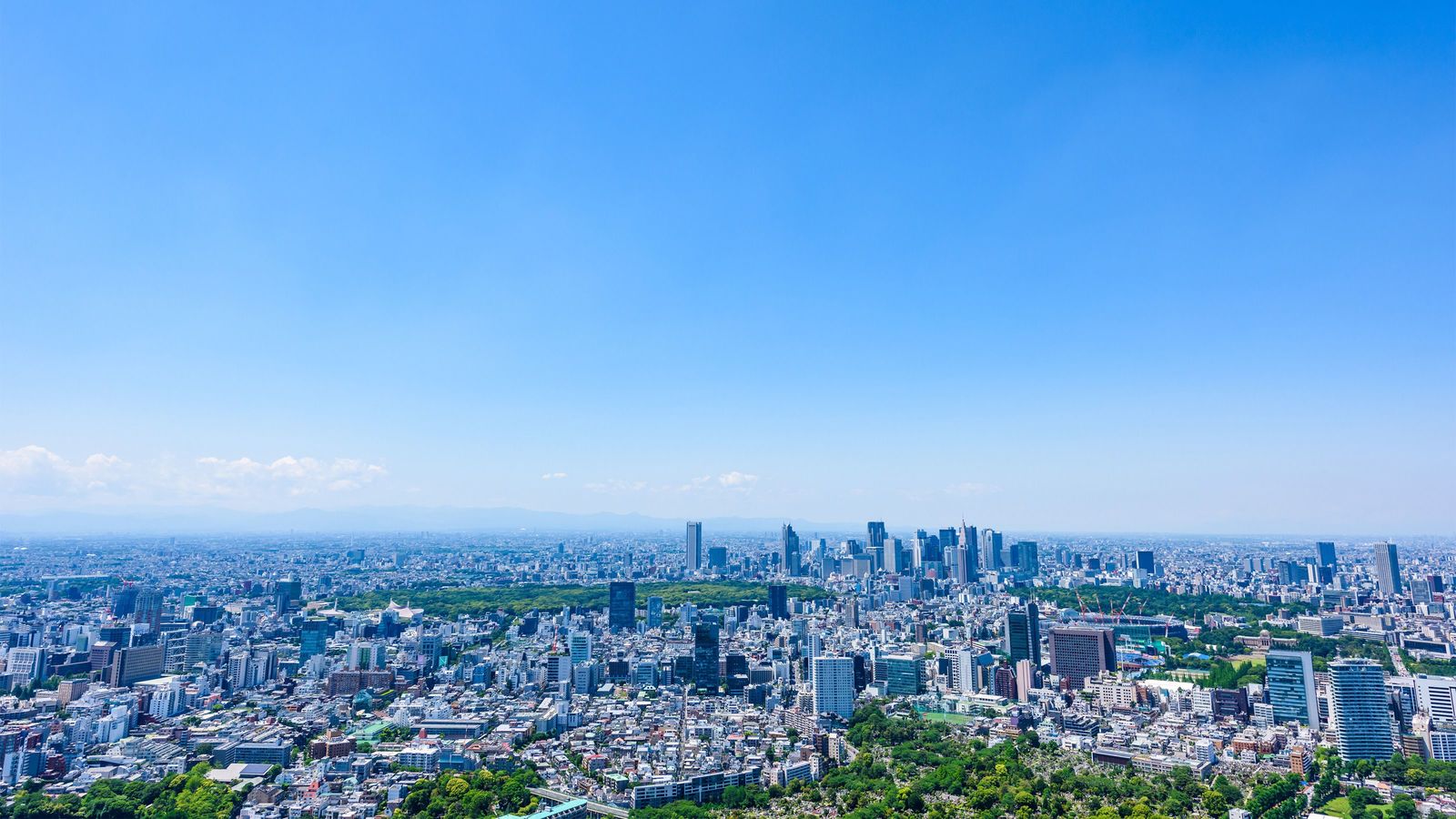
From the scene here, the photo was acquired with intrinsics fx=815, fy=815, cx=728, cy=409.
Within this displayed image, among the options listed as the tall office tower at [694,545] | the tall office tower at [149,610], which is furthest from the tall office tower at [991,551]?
the tall office tower at [149,610]

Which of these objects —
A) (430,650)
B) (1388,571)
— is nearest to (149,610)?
Answer: (430,650)

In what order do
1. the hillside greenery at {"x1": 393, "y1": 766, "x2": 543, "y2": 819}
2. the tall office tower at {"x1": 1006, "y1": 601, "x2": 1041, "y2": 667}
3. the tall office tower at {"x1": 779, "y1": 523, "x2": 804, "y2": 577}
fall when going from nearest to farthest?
the hillside greenery at {"x1": 393, "y1": 766, "x2": 543, "y2": 819}, the tall office tower at {"x1": 1006, "y1": 601, "x2": 1041, "y2": 667}, the tall office tower at {"x1": 779, "y1": 523, "x2": 804, "y2": 577}

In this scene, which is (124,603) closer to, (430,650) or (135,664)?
(135,664)

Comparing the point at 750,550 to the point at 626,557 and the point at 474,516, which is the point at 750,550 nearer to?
the point at 626,557

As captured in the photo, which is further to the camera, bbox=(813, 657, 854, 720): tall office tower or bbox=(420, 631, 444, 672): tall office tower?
bbox=(420, 631, 444, 672): tall office tower

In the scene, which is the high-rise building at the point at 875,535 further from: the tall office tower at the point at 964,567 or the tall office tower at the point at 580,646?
the tall office tower at the point at 580,646

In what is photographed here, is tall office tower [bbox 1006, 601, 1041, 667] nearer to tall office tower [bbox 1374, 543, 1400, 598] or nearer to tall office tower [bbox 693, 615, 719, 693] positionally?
tall office tower [bbox 693, 615, 719, 693]

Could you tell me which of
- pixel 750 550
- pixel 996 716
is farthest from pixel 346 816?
pixel 750 550

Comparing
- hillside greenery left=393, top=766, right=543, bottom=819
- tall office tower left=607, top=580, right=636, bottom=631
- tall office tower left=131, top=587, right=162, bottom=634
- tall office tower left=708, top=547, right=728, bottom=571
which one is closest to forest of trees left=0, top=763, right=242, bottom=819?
hillside greenery left=393, top=766, right=543, bottom=819
